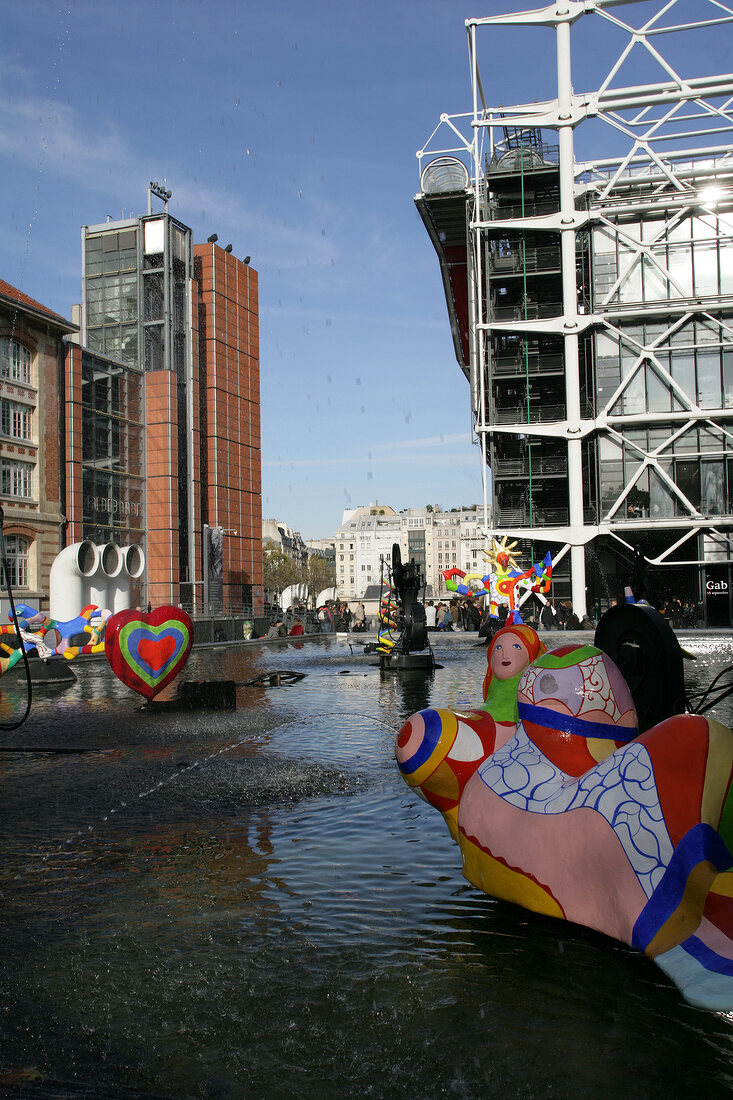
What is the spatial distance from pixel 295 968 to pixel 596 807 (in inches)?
58.5

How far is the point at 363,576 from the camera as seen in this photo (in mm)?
171625


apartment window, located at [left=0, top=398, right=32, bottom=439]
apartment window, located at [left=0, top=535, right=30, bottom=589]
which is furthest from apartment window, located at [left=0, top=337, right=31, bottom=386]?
apartment window, located at [left=0, top=535, right=30, bottom=589]

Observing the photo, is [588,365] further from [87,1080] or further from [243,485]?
[87,1080]

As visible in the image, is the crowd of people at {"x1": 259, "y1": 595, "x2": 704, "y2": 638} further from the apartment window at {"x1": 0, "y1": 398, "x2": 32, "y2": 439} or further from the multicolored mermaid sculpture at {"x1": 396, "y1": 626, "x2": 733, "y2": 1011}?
the multicolored mermaid sculpture at {"x1": 396, "y1": 626, "x2": 733, "y2": 1011}

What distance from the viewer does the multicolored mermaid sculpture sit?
3.57m

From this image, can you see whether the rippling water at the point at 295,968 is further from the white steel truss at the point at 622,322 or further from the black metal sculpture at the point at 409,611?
the white steel truss at the point at 622,322

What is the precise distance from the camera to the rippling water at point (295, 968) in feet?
10.5

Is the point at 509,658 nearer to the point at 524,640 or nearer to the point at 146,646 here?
the point at 524,640

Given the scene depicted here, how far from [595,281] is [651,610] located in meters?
44.1

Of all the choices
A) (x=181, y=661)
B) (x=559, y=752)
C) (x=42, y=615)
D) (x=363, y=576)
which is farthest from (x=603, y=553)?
(x=363, y=576)

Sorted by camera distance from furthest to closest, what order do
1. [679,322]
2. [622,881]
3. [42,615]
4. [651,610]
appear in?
[679,322] → [42,615] → [651,610] → [622,881]

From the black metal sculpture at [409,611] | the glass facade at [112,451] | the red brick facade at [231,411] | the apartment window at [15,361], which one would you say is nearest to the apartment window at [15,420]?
the apartment window at [15,361]

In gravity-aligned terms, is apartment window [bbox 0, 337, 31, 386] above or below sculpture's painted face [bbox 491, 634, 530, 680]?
above

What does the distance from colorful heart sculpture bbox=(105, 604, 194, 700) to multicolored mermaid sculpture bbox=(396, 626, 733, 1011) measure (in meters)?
9.26
